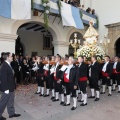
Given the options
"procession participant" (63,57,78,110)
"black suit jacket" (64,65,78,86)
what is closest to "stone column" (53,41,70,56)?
"procession participant" (63,57,78,110)

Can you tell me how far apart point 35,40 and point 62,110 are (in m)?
12.1

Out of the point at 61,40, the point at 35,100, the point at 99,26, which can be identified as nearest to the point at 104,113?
the point at 35,100

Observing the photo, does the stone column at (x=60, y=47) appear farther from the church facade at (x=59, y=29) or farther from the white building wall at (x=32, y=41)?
the white building wall at (x=32, y=41)

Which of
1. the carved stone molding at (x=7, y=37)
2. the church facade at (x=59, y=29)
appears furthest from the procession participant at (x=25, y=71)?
the carved stone molding at (x=7, y=37)

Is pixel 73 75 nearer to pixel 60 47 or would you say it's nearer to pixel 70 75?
pixel 70 75

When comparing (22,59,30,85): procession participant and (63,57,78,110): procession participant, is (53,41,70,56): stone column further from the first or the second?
(63,57,78,110): procession participant

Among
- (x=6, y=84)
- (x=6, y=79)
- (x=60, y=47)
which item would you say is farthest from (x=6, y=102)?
(x=60, y=47)

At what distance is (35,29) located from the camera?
17344mm

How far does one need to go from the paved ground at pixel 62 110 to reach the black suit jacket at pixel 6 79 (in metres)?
0.89

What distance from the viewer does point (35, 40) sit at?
59.0 feet

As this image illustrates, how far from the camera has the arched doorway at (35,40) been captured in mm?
17203

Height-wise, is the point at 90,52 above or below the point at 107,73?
above

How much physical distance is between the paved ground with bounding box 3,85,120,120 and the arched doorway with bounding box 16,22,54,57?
9.54 m

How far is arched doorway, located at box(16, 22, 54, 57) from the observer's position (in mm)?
17203
